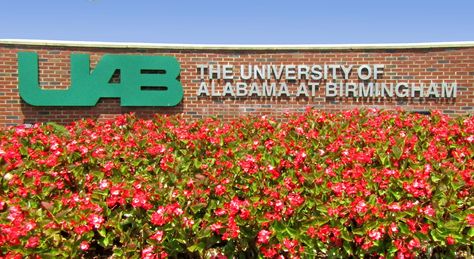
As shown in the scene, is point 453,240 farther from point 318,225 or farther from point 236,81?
point 236,81

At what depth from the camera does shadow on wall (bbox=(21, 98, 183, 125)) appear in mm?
9789

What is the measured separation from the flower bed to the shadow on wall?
649cm

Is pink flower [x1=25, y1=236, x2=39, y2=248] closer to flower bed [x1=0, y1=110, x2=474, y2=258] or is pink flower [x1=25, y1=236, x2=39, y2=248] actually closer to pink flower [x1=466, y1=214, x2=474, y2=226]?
flower bed [x1=0, y1=110, x2=474, y2=258]

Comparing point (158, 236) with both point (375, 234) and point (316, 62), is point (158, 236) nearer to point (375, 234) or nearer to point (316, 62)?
point (375, 234)

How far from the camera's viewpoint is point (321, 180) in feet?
9.58

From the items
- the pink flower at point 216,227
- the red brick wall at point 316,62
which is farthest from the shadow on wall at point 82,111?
the pink flower at point 216,227

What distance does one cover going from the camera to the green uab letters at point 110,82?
9.65 m

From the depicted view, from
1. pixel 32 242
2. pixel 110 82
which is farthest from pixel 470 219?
pixel 110 82

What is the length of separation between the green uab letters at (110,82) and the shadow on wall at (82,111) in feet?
0.48

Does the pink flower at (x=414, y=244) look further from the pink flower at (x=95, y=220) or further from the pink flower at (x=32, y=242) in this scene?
the pink flower at (x=32, y=242)

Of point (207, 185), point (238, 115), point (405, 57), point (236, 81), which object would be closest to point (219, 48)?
point (236, 81)

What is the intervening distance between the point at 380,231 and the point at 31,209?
89.4 inches

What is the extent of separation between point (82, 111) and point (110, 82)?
982 mm

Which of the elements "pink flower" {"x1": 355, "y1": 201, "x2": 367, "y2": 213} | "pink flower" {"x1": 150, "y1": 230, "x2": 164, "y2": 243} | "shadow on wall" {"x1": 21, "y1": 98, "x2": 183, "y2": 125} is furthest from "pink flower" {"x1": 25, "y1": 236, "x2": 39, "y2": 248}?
"shadow on wall" {"x1": 21, "y1": 98, "x2": 183, "y2": 125}
